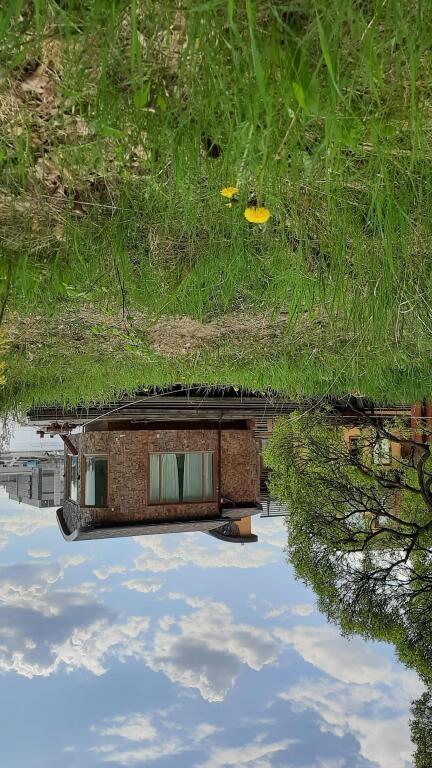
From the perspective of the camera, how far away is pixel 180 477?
11.3m

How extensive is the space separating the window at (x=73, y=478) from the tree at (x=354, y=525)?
4.00 metres

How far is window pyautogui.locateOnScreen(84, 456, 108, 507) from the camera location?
34.3ft

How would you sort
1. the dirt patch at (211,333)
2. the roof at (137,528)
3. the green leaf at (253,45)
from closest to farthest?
the green leaf at (253,45) → the dirt patch at (211,333) → the roof at (137,528)

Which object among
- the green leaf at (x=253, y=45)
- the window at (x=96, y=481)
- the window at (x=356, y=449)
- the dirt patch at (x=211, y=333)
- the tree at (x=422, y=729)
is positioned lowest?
the tree at (x=422, y=729)

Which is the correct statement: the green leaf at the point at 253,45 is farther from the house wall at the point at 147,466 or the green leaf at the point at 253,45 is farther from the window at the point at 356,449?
the house wall at the point at 147,466

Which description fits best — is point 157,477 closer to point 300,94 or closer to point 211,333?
point 211,333

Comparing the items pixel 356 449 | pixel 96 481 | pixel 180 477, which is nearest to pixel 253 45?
pixel 356 449

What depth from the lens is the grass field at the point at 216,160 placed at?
70.4 inches

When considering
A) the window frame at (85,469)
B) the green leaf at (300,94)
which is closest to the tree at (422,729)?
the window frame at (85,469)

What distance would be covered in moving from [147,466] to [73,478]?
164 centimetres

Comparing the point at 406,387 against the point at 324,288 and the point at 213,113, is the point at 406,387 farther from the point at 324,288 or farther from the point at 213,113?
the point at 213,113

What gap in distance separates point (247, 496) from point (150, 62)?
10.4m

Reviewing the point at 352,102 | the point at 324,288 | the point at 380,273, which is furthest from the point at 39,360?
the point at 352,102

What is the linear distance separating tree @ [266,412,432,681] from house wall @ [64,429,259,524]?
1.47 m
